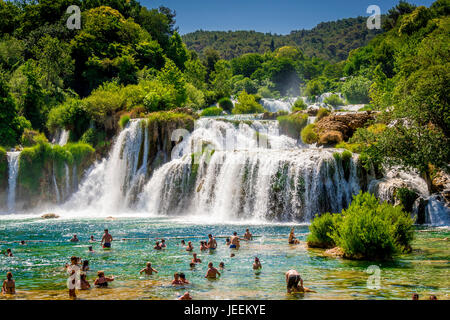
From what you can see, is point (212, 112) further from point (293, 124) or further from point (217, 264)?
point (217, 264)

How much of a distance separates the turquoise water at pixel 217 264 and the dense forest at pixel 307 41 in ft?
442

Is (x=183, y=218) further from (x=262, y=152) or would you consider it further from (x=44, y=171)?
(x=44, y=171)

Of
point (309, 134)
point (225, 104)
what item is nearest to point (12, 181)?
point (309, 134)

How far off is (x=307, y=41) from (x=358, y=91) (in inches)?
4837

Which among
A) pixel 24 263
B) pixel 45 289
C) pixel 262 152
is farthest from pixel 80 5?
pixel 45 289

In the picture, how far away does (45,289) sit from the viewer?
12.6 m

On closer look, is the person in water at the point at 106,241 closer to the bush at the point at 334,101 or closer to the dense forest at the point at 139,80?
the dense forest at the point at 139,80

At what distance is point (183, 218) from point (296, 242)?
13556 millimetres

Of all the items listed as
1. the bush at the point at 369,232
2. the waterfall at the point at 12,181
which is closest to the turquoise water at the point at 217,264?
the bush at the point at 369,232

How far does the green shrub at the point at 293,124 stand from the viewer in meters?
40.7

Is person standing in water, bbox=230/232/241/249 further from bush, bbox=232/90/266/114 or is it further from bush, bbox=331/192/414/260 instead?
bush, bbox=232/90/266/114

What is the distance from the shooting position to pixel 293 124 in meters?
41.0

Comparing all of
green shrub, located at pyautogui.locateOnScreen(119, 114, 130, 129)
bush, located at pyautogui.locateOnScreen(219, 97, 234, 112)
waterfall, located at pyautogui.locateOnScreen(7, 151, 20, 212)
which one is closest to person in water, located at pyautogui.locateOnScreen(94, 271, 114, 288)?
waterfall, located at pyautogui.locateOnScreen(7, 151, 20, 212)
